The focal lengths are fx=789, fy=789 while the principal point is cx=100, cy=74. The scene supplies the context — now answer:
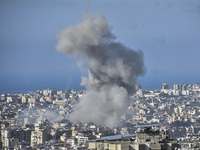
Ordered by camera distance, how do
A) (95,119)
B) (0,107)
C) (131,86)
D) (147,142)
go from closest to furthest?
(147,142)
(131,86)
(95,119)
(0,107)

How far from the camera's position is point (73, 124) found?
295 feet

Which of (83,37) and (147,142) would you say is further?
(83,37)

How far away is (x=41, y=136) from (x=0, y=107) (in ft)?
201

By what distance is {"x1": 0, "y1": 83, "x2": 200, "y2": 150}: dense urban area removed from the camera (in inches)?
2783

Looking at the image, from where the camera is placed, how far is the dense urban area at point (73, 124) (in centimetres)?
7069

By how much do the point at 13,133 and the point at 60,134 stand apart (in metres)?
4.95

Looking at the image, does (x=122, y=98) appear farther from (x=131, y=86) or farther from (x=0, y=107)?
(x=0, y=107)

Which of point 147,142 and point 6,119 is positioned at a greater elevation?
point 6,119

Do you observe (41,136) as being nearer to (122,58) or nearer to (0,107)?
(122,58)

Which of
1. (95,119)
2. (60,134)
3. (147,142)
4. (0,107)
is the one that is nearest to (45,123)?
(60,134)

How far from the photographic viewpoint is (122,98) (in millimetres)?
55281

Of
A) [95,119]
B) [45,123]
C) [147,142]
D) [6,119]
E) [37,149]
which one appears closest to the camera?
[147,142]

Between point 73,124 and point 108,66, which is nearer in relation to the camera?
point 108,66

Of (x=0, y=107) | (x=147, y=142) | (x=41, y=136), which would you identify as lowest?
(x=147, y=142)
